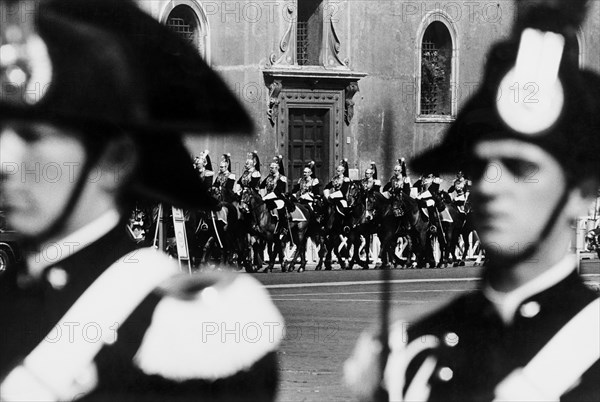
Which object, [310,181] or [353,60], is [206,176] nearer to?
[353,60]

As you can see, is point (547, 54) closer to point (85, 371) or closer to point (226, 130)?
point (226, 130)

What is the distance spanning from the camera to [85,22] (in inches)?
158

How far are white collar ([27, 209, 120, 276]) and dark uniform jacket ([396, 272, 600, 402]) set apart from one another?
930mm

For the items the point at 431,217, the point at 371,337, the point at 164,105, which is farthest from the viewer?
the point at 431,217

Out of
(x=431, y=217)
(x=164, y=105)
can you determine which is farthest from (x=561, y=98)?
(x=431, y=217)

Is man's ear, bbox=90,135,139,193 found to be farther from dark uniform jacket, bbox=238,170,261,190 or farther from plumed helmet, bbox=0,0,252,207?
dark uniform jacket, bbox=238,170,261,190

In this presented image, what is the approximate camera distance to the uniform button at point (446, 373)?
409 cm

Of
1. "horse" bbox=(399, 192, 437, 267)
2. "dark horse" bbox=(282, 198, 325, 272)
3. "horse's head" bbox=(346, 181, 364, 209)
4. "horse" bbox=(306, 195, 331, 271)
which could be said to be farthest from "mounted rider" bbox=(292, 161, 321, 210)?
"horse" bbox=(306, 195, 331, 271)

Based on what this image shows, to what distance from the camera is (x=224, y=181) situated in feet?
13.6

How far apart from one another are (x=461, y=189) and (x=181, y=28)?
0.89 m

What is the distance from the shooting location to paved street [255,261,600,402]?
425cm

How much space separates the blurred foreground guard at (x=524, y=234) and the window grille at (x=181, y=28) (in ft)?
2.32

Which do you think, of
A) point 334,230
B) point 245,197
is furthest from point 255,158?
point 334,230

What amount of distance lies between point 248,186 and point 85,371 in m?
0.70
